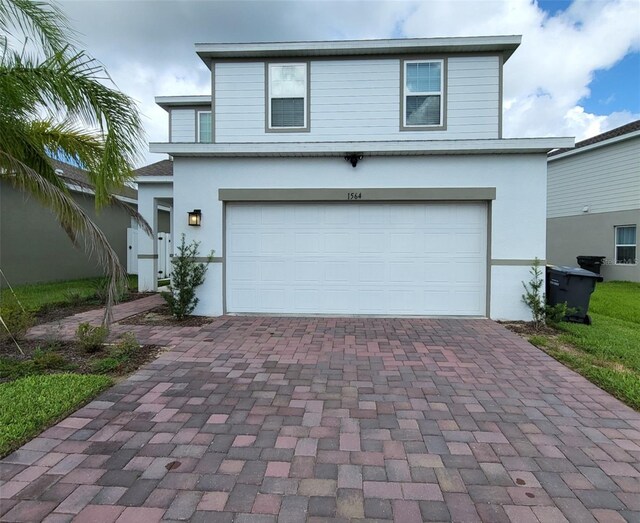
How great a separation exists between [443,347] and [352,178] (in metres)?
3.68

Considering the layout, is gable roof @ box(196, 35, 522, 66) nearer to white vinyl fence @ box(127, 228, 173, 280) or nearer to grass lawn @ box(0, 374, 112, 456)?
white vinyl fence @ box(127, 228, 173, 280)

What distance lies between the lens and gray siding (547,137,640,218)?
1325 centimetres

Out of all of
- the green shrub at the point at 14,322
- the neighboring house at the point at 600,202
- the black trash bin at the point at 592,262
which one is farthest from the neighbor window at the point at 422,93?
the black trash bin at the point at 592,262

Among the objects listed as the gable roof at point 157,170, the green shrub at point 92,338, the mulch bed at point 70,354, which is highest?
the gable roof at point 157,170

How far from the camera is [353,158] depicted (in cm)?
719

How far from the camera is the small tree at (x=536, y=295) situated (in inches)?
264

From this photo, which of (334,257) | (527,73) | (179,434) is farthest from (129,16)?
(527,73)

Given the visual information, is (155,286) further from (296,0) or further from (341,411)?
(341,411)

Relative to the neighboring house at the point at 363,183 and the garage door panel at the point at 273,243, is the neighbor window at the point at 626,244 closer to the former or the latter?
the neighboring house at the point at 363,183

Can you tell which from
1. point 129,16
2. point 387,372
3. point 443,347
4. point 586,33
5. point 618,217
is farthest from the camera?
point 618,217

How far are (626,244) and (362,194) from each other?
40.5 ft

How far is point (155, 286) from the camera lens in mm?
11086

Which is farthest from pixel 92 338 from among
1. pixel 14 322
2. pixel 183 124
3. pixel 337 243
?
pixel 183 124

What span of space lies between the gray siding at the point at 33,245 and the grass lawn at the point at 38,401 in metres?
7.44
